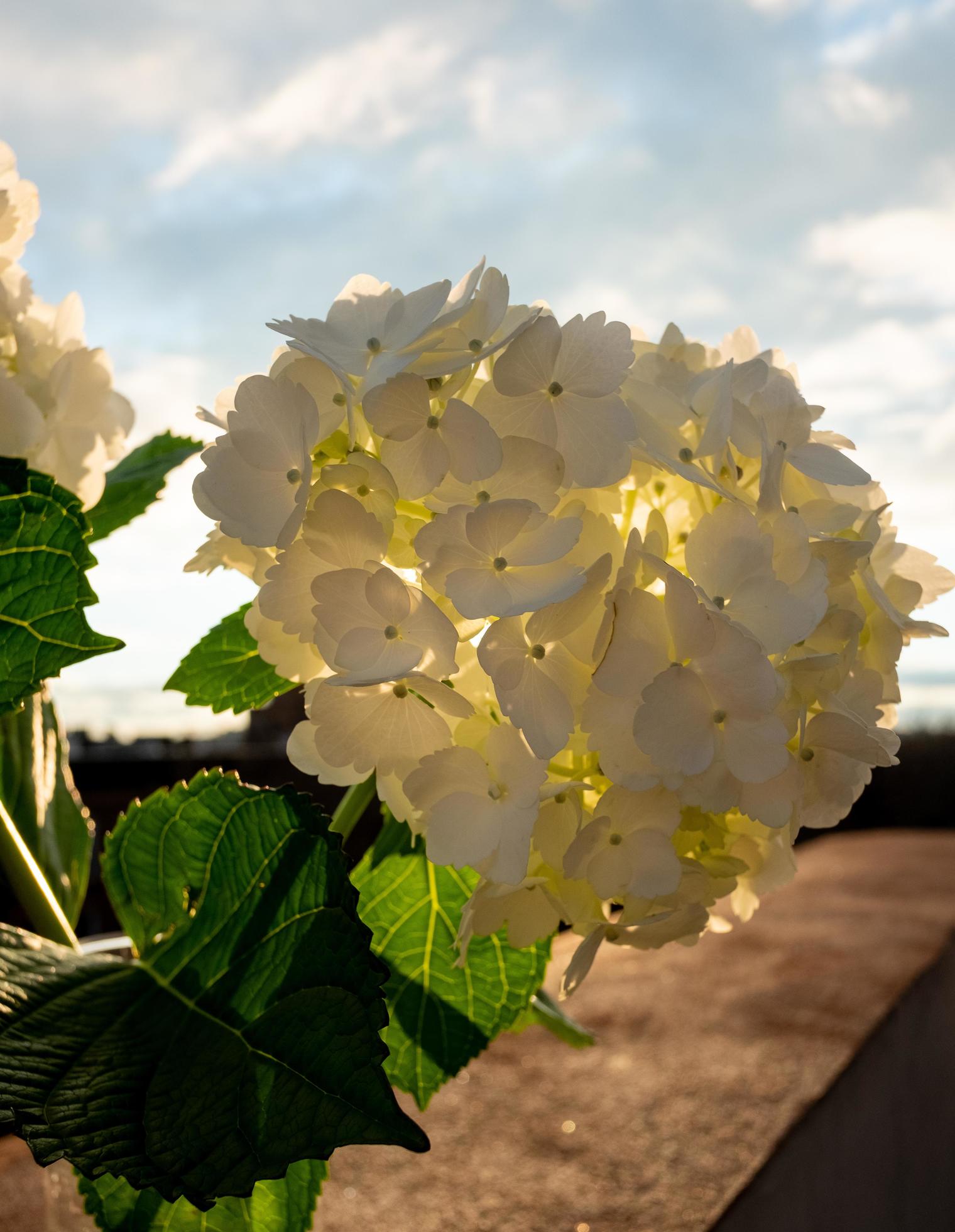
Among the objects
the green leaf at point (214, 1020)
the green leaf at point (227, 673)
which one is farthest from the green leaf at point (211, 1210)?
the green leaf at point (227, 673)

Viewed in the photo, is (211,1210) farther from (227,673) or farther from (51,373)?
(51,373)

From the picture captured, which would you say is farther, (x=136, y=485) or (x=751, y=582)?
(x=136, y=485)

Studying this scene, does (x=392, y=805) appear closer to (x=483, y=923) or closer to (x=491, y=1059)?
(x=483, y=923)

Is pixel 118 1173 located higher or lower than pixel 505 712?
lower

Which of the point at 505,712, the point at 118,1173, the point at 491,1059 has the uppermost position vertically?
the point at 505,712

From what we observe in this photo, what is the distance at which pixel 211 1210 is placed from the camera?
0.89 ft

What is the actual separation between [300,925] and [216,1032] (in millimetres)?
43

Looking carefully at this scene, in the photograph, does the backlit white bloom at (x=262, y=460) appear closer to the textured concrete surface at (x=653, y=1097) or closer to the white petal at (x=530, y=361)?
the white petal at (x=530, y=361)

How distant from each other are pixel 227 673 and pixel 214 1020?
0.41 ft

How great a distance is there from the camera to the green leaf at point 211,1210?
0.90 ft

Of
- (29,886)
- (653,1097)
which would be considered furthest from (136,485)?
(653,1097)

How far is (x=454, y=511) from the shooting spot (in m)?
0.24

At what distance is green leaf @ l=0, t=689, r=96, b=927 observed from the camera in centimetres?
37

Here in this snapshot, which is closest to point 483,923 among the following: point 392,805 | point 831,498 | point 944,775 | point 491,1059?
point 392,805
